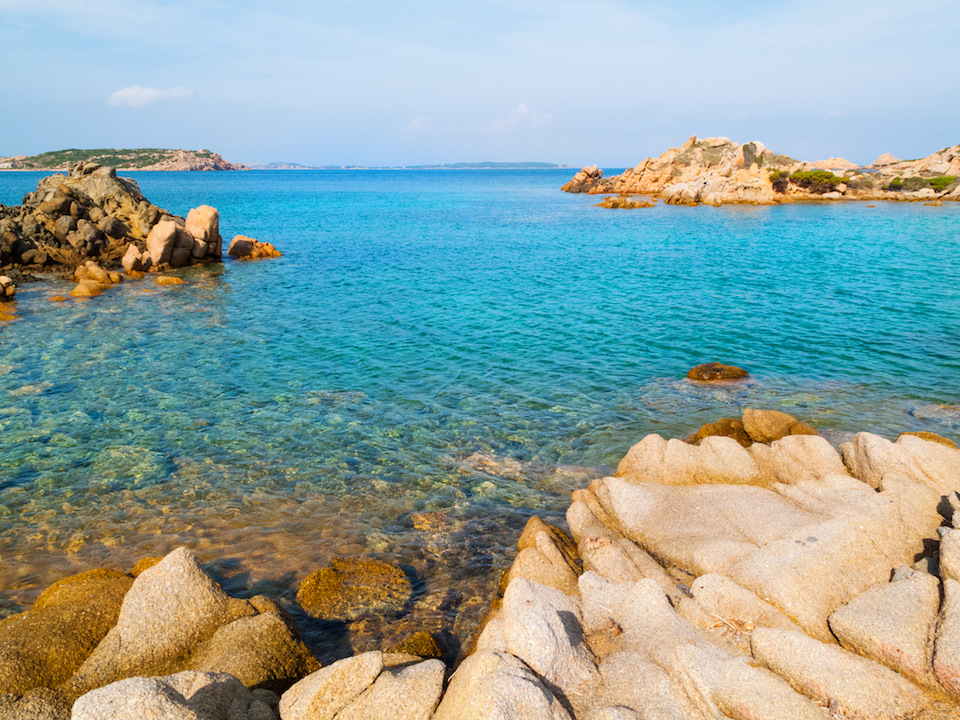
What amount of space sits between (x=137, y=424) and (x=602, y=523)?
14038 mm

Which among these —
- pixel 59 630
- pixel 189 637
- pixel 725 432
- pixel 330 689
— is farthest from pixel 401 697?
pixel 725 432

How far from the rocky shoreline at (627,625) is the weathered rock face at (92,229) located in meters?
38.8

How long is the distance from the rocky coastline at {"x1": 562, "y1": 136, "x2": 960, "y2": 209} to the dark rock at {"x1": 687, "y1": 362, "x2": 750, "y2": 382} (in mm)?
79883

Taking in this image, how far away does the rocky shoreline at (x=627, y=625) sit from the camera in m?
6.36

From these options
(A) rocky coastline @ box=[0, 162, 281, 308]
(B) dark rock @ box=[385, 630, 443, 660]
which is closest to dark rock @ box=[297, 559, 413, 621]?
(B) dark rock @ box=[385, 630, 443, 660]

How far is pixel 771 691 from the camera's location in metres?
6.33

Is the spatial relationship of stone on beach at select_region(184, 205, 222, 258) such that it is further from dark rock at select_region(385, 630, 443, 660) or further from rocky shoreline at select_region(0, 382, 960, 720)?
dark rock at select_region(385, 630, 443, 660)

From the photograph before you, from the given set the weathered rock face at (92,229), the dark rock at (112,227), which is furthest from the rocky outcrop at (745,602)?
the dark rock at (112,227)

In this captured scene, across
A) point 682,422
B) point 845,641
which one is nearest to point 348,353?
point 682,422

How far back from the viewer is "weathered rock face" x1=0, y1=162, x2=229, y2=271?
40.8 metres

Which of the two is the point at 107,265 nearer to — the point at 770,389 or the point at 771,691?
the point at 770,389

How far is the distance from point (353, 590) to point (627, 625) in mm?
4944

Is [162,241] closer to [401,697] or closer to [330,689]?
[330,689]

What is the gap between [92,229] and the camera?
141 feet
